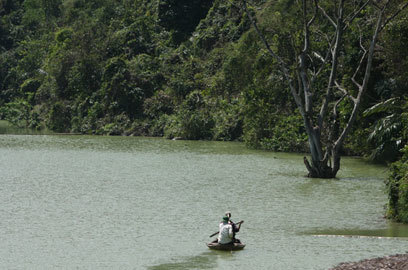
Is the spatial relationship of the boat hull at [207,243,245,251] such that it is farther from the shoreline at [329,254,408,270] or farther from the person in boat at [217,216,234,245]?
the shoreline at [329,254,408,270]

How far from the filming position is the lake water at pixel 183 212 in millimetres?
16023

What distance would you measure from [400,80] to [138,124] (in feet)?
89.3

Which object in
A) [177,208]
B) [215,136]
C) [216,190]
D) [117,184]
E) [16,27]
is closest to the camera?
[177,208]

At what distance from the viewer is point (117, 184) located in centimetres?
2798

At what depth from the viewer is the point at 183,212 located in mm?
21672

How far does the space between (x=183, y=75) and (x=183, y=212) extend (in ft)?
120

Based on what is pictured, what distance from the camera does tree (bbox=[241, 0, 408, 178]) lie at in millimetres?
28516

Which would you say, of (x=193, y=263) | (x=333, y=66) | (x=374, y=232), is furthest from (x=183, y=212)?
(x=333, y=66)

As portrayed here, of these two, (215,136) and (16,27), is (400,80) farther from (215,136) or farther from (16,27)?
(16,27)

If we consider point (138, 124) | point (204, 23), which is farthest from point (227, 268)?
point (204, 23)

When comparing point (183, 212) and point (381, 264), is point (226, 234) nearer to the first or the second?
point (381, 264)

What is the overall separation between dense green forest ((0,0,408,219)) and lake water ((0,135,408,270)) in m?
3.66

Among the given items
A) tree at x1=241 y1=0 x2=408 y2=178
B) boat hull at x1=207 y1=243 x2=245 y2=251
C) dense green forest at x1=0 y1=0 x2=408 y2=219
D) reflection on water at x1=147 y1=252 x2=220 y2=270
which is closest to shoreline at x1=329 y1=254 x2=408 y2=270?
boat hull at x1=207 y1=243 x2=245 y2=251

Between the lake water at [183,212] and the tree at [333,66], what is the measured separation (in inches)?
56.5
